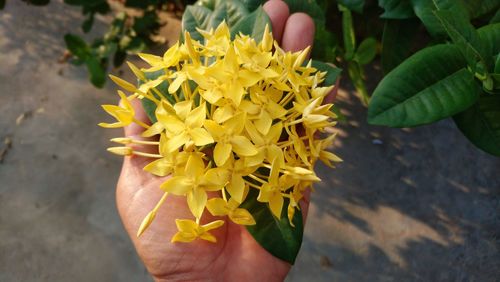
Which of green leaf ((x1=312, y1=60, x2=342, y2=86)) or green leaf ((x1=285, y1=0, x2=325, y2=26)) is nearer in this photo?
green leaf ((x1=312, y1=60, x2=342, y2=86))

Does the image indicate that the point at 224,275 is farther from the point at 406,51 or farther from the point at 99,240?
the point at 99,240

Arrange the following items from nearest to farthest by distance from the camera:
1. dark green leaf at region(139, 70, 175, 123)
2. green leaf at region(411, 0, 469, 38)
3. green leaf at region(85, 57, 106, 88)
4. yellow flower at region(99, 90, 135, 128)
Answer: yellow flower at region(99, 90, 135, 128), dark green leaf at region(139, 70, 175, 123), green leaf at region(411, 0, 469, 38), green leaf at region(85, 57, 106, 88)

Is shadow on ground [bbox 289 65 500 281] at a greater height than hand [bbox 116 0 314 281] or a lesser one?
lesser

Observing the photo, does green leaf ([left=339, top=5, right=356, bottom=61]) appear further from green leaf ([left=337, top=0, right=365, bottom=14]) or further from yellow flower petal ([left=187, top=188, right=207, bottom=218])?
yellow flower petal ([left=187, top=188, right=207, bottom=218])

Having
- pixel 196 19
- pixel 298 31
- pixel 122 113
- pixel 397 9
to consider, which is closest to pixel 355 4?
pixel 397 9

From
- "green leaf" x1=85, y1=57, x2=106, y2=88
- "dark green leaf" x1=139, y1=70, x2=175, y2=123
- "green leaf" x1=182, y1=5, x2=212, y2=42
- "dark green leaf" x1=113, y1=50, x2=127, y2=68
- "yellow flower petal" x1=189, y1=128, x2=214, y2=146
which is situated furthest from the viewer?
"dark green leaf" x1=113, y1=50, x2=127, y2=68

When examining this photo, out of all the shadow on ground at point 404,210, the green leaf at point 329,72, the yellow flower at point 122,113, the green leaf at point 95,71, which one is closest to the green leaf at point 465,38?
the green leaf at point 329,72

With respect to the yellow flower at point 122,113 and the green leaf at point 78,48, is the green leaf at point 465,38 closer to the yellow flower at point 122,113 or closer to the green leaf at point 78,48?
the yellow flower at point 122,113

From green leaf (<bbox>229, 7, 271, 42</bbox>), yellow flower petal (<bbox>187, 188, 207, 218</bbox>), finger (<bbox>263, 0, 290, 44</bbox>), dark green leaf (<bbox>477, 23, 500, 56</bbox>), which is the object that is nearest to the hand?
finger (<bbox>263, 0, 290, 44</bbox>)
